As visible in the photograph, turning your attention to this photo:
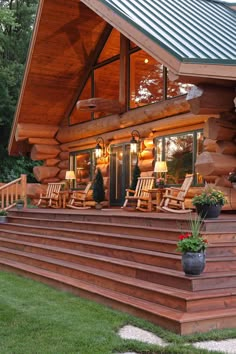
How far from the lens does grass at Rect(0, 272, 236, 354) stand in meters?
4.50

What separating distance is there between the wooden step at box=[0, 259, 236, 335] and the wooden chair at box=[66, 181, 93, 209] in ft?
20.3

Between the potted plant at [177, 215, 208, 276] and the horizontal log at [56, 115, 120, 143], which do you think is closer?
the potted plant at [177, 215, 208, 276]

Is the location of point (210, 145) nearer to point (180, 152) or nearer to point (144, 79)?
point (180, 152)

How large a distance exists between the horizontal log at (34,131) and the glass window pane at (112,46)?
288 cm

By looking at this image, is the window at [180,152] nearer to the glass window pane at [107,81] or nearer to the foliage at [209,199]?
the glass window pane at [107,81]

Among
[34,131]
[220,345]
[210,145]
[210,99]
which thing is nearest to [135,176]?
[210,145]

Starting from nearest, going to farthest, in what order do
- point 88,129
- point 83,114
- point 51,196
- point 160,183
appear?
point 160,183
point 88,129
point 51,196
point 83,114

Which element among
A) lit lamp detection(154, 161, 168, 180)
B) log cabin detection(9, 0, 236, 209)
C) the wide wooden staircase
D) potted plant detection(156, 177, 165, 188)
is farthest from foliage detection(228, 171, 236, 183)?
lit lamp detection(154, 161, 168, 180)

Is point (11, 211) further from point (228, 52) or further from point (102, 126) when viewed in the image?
point (228, 52)

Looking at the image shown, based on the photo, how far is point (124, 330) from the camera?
16.9 ft

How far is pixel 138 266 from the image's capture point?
21.1ft

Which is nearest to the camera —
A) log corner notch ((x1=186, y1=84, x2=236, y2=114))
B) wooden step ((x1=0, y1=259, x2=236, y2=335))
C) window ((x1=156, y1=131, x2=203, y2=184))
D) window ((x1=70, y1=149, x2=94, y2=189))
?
wooden step ((x1=0, y1=259, x2=236, y2=335))

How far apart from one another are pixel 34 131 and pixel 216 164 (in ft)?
26.7

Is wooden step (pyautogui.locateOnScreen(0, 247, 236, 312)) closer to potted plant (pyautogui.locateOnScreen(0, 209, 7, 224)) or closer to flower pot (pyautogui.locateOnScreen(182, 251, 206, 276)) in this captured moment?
flower pot (pyautogui.locateOnScreen(182, 251, 206, 276))
